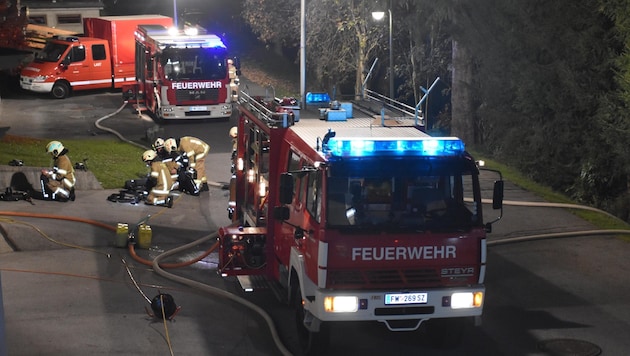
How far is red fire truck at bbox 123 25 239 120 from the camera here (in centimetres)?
2527

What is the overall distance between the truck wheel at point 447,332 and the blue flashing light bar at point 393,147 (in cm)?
187

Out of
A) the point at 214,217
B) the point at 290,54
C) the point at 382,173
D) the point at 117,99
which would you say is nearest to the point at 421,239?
the point at 382,173

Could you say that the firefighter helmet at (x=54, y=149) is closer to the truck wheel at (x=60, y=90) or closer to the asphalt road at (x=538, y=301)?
the asphalt road at (x=538, y=301)

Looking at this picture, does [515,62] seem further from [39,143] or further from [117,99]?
[117,99]

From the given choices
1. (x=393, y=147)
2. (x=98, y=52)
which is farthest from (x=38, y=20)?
(x=393, y=147)

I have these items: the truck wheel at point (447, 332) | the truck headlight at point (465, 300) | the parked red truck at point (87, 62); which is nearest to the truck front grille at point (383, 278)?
the truck headlight at point (465, 300)

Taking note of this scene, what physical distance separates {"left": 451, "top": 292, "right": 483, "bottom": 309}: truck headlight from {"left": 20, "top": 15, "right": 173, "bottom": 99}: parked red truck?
24.5 metres

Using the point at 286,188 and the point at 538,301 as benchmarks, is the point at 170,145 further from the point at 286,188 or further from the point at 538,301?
the point at 286,188

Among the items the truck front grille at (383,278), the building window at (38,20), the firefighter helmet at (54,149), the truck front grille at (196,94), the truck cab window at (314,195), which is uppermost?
the building window at (38,20)

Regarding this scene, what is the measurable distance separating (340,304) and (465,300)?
1294 mm

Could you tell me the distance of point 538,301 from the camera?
11891mm

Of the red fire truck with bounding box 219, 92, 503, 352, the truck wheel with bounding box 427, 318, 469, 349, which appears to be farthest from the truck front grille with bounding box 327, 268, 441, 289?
the truck wheel with bounding box 427, 318, 469, 349

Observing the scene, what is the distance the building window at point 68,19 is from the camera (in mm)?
44062

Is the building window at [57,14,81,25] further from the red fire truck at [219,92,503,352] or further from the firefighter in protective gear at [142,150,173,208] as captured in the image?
the red fire truck at [219,92,503,352]
